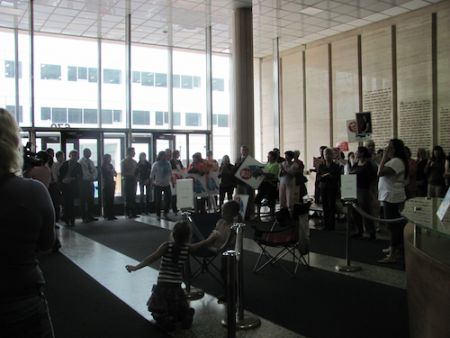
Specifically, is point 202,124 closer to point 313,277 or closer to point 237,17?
point 237,17

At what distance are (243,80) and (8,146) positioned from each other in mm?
9350

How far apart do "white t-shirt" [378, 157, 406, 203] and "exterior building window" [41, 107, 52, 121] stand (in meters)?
8.49

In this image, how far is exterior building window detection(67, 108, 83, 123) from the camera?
11.6 m

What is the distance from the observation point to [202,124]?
1352 centimetres

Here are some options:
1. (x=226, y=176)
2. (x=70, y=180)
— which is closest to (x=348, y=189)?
(x=226, y=176)

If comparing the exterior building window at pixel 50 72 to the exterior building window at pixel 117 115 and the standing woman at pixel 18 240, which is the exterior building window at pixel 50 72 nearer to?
the exterior building window at pixel 117 115

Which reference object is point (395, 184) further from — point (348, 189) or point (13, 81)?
point (13, 81)

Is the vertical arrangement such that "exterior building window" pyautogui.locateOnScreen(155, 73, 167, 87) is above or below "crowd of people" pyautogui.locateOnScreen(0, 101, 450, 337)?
above

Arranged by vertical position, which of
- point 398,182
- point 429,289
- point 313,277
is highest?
point 398,182

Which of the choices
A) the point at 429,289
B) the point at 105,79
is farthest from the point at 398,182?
the point at 105,79

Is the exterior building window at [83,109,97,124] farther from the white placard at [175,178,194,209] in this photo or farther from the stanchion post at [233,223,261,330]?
the stanchion post at [233,223,261,330]

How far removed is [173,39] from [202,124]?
257 cm

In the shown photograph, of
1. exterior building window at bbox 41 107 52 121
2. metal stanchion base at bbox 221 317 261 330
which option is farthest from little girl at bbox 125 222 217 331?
exterior building window at bbox 41 107 52 121

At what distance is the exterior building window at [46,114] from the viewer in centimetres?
1113
